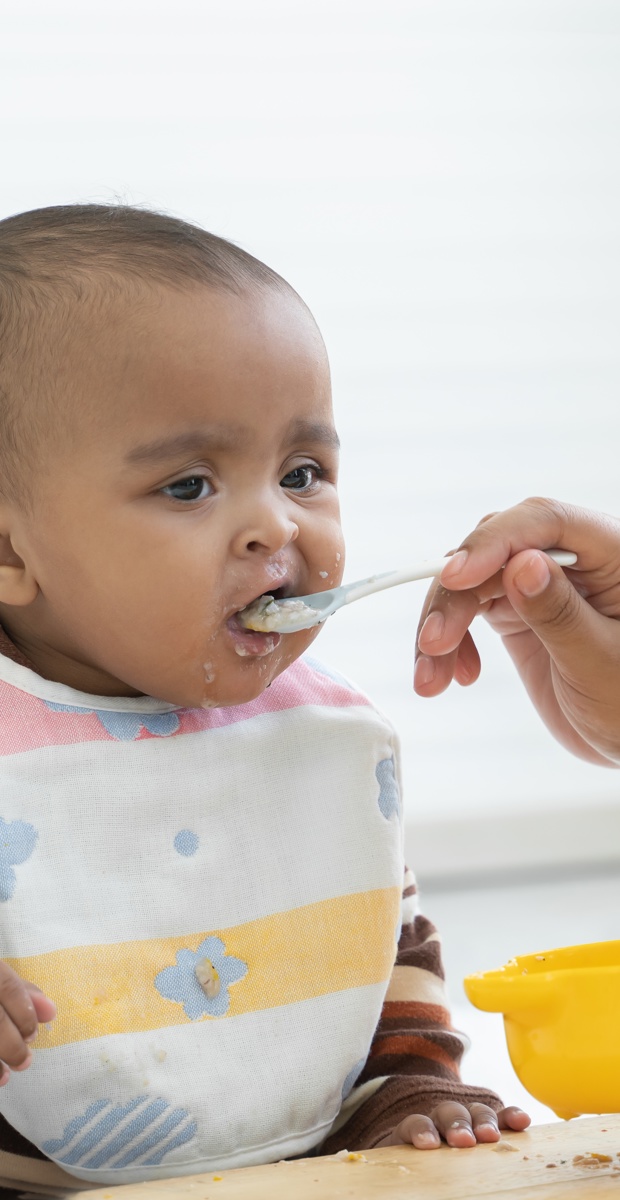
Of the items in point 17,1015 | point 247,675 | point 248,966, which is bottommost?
point 248,966

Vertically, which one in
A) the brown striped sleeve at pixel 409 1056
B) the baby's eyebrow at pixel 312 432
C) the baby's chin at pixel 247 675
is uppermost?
the baby's eyebrow at pixel 312 432

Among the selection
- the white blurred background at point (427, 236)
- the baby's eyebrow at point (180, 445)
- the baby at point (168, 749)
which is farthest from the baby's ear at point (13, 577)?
the white blurred background at point (427, 236)

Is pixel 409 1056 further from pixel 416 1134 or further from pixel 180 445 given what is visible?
pixel 180 445

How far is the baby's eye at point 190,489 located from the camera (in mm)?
980

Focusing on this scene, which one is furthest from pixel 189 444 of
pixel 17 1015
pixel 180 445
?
pixel 17 1015

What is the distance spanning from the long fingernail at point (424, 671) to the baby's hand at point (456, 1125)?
1.10 ft

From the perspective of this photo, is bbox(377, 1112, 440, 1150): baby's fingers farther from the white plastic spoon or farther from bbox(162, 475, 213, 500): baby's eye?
bbox(162, 475, 213, 500): baby's eye

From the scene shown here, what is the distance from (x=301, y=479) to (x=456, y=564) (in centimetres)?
17

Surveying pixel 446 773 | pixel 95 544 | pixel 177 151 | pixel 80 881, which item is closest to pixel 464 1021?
pixel 446 773

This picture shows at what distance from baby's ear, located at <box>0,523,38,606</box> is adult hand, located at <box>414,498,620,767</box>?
322 mm

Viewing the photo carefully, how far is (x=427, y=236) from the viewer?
8.74ft

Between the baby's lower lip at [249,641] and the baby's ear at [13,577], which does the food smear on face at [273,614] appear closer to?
the baby's lower lip at [249,641]

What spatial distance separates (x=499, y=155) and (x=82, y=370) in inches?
78.1

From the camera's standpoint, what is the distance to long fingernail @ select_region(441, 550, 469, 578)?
0.97 meters
